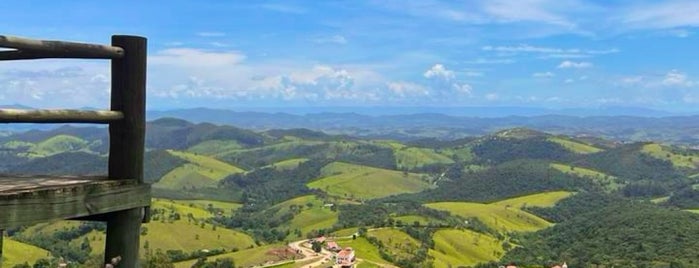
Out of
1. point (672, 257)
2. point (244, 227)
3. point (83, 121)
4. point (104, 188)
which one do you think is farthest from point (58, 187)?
point (244, 227)

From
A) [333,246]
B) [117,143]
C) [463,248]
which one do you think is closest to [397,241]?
[463,248]

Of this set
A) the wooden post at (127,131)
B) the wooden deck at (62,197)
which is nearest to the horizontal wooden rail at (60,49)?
the wooden post at (127,131)

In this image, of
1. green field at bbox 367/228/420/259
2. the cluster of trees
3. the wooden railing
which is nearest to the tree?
green field at bbox 367/228/420/259

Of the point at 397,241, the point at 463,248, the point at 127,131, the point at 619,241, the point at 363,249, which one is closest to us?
the point at 127,131

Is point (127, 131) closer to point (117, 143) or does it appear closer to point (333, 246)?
point (117, 143)

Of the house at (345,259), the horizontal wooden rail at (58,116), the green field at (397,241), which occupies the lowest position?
the green field at (397,241)

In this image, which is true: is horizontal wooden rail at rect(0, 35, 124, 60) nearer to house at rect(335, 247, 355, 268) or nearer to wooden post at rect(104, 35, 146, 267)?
wooden post at rect(104, 35, 146, 267)

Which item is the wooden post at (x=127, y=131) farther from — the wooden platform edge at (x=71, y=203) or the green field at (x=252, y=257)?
the green field at (x=252, y=257)
